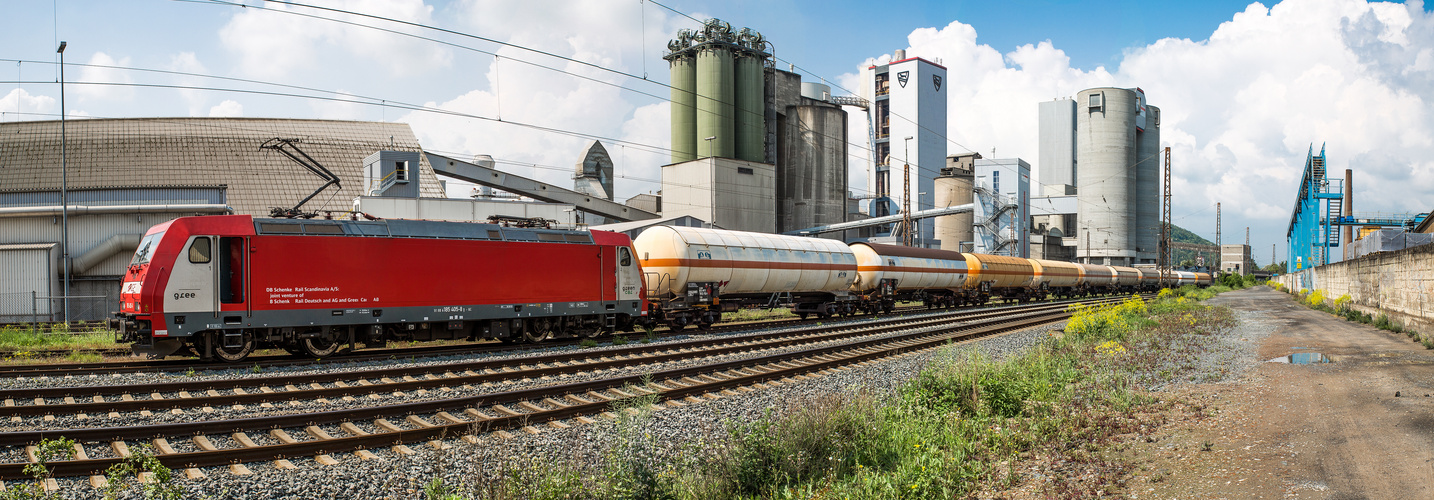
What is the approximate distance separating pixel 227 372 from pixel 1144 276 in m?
74.6

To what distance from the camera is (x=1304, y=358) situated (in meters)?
15.1

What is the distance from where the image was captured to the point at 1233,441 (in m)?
8.45

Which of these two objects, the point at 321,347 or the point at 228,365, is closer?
the point at 228,365

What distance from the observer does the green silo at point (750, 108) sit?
75.4 metres

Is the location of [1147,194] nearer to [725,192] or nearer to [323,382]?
[725,192]

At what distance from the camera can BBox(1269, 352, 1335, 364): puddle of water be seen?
14.6 m

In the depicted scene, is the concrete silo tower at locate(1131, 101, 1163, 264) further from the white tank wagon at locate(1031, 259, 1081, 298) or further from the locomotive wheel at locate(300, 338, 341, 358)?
the locomotive wheel at locate(300, 338, 341, 358)

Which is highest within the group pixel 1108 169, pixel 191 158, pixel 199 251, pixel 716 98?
pixel 716 98

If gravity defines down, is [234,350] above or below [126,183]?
below

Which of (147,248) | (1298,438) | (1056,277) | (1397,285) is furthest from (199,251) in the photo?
(1056,277)

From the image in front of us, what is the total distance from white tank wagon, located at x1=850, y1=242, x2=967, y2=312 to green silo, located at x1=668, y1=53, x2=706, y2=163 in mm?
41419

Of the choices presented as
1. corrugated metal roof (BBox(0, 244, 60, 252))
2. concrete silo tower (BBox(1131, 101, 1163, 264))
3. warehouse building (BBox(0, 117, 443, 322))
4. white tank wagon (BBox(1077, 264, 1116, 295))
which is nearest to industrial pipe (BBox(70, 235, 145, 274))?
warehouse building (BBox(0, 117, 443, 322))

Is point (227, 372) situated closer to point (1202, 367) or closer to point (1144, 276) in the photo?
point (1202, 367)

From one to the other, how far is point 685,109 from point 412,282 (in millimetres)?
63541
